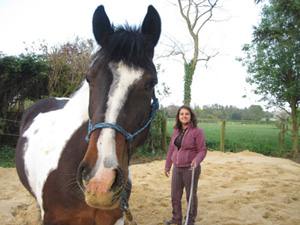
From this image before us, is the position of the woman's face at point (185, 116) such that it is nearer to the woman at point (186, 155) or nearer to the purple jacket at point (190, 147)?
the woman at point (186, 155)

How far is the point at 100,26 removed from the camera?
1.75 m

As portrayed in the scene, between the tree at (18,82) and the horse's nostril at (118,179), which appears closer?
the horse's nostril at (118,179)

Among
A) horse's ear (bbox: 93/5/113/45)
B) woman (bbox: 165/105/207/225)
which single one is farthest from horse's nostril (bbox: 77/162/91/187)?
woman (bbox: 165/105/207/225)

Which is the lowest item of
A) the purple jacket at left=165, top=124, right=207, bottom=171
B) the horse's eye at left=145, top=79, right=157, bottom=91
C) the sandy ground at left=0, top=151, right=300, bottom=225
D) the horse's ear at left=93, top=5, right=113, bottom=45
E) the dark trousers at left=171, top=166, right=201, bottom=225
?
the sandy ground at left=0, top=151, right=300, bottom=225

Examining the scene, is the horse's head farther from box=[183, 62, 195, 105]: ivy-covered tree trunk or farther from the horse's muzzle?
box=[183, 62, 195, 105]: ivy-covered tree trunk

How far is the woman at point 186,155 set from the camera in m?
3.11

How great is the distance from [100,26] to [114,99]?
688 millimetres

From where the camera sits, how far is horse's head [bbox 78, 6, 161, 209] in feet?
4.07

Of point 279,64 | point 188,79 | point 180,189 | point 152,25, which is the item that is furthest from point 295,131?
point 152,25

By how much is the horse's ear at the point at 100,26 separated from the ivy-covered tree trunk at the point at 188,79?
39.1ft

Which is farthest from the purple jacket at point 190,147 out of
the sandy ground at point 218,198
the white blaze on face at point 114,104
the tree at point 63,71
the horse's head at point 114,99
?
the tree at point 63,71

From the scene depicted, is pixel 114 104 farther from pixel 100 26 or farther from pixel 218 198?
pixel 218 198

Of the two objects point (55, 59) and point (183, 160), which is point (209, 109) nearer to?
point (55, 59)

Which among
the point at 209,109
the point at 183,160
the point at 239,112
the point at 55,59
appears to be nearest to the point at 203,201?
the point at 183,160
